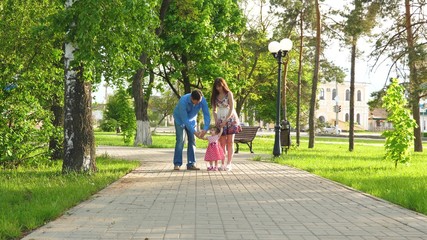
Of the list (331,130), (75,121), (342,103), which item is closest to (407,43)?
(75,121)

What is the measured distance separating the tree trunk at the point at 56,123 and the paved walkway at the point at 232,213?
3.59 m

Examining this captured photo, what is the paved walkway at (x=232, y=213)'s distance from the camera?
4.87 m

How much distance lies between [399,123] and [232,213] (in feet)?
24.2

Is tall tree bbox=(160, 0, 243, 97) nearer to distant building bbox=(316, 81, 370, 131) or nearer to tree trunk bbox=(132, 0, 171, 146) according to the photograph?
tree trunk bbox=(132, 0, 171, 146)

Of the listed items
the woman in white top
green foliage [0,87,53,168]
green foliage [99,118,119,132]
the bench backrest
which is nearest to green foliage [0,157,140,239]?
green foliage [0,87,53,168]

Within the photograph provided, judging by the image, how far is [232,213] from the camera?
235 inches

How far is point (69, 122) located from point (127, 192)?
2710mm

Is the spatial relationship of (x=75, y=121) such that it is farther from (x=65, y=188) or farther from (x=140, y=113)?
(x=140, y=113)

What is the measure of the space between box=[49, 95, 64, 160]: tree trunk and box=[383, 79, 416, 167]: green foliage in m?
7.83

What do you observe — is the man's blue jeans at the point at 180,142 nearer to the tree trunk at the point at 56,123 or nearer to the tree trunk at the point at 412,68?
the tree trunk at the point at 56,123

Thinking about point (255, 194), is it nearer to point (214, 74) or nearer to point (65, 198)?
point (65, 198)

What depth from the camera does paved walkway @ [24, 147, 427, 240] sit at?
16.0 ft

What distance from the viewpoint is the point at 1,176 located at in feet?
31.7

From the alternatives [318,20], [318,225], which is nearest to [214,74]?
[318,20]
